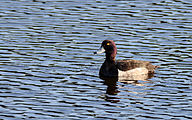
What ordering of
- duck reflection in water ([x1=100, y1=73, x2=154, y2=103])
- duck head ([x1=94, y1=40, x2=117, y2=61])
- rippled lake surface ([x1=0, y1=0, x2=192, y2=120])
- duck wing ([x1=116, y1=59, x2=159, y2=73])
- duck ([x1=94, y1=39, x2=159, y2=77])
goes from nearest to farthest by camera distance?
1. rippled lake surface ([x1=0, y1=0, x2=192, y2=120])
2. duck reflection in water ([x1=100, y1=73, x2=154, y2=103])
3. duck ([x1=94, y1=39, x2=159, y2=77])
4. duck wing ([x1=116, y1=59, x2=159, y2=73])
5. duck head ([x1=94, y1=40, x2=117, y2=61])

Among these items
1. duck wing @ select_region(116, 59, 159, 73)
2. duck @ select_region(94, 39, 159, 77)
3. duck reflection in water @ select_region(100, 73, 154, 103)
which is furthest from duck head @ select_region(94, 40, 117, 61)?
duck reflection in water @ select_region(100, 73, 154, 103)

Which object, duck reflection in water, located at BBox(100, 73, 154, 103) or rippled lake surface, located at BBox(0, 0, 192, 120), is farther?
duck reflection in water, located at BBox(100, 73, 154, 103)

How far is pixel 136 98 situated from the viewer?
47.3 ft

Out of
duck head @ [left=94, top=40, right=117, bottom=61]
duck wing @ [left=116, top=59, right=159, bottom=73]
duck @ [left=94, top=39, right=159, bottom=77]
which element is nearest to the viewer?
duck @ [left=94, top=39, right=159, bottom=77]

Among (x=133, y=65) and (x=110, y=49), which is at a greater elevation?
(x=110, y=49)

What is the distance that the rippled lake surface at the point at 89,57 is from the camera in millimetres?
13445

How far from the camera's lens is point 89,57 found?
1908 cm

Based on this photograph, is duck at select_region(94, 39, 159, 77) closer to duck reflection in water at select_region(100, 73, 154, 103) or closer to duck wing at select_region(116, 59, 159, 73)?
duck wing at select_region(116, 59, 159, 73)

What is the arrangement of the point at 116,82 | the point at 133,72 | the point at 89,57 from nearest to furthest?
the point at 116,82
the point at 133,72
the point at 89,57

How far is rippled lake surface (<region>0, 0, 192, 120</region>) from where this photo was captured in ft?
44.1

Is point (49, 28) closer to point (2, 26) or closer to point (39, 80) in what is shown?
point (2, 26)

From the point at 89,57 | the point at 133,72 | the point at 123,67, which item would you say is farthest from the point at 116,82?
the point at 89,57

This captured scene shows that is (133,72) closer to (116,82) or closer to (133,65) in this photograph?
(133,65)

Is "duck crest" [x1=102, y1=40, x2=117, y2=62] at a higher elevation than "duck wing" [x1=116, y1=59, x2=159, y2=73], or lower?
higher
